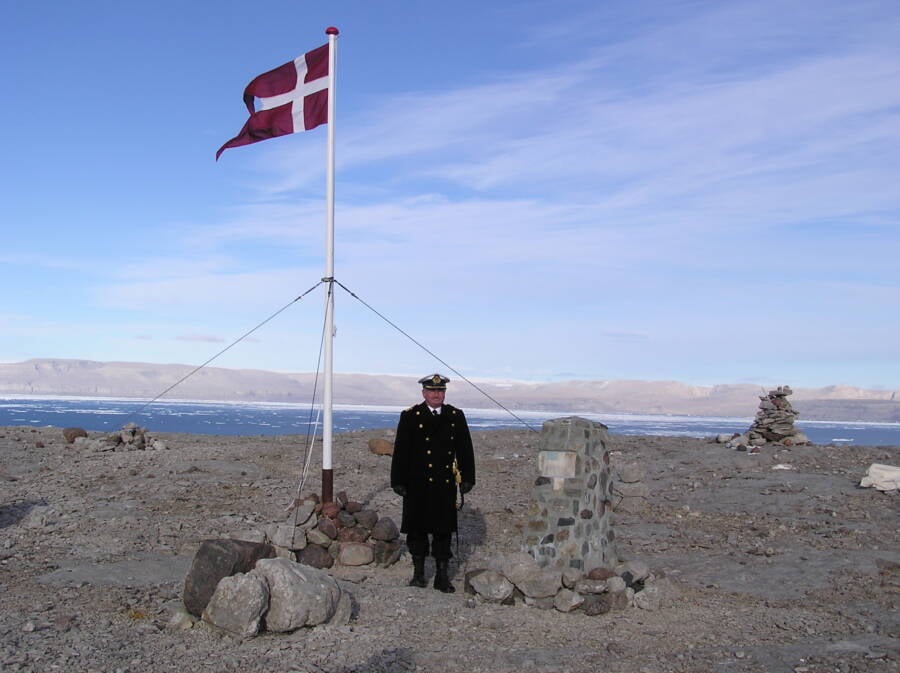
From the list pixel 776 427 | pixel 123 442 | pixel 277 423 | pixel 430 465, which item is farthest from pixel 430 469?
pixel 277 423

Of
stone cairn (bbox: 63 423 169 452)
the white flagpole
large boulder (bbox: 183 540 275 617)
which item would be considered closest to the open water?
stone cairn (bbox: 63 423 169 452)

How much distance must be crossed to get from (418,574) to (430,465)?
1086 mm

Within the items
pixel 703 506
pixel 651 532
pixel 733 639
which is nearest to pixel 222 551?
pixel 733 639

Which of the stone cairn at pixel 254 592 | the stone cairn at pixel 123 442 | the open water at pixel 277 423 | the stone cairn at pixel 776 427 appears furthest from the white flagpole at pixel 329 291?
the open water at pixel 277 423

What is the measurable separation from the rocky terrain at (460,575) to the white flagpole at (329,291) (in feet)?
4.03

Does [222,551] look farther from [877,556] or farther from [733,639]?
[877,556]

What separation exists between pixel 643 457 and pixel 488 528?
9.37 meters

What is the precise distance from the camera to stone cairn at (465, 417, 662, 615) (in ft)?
25.5

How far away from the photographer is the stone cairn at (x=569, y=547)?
7.76 m

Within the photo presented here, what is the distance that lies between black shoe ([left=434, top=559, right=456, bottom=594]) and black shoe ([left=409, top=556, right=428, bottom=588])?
0.17 metres

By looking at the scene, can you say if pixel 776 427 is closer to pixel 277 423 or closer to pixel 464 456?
pixel 464 456

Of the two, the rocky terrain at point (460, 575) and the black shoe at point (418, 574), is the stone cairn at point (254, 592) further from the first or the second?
the black shoe at point (418, 574)

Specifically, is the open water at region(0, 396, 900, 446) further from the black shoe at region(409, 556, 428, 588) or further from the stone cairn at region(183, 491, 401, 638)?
the stone cairn at region(183, 491, 401, 638)

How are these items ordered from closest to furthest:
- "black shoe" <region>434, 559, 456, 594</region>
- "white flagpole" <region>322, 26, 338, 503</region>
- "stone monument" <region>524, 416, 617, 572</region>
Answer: "stone monument" <region>524, 416, 617, 572</region>, "black shoe" <region>434, 559, 456, 594</region>, "white flagpole" <region>322, 26, 338, 503</region>
